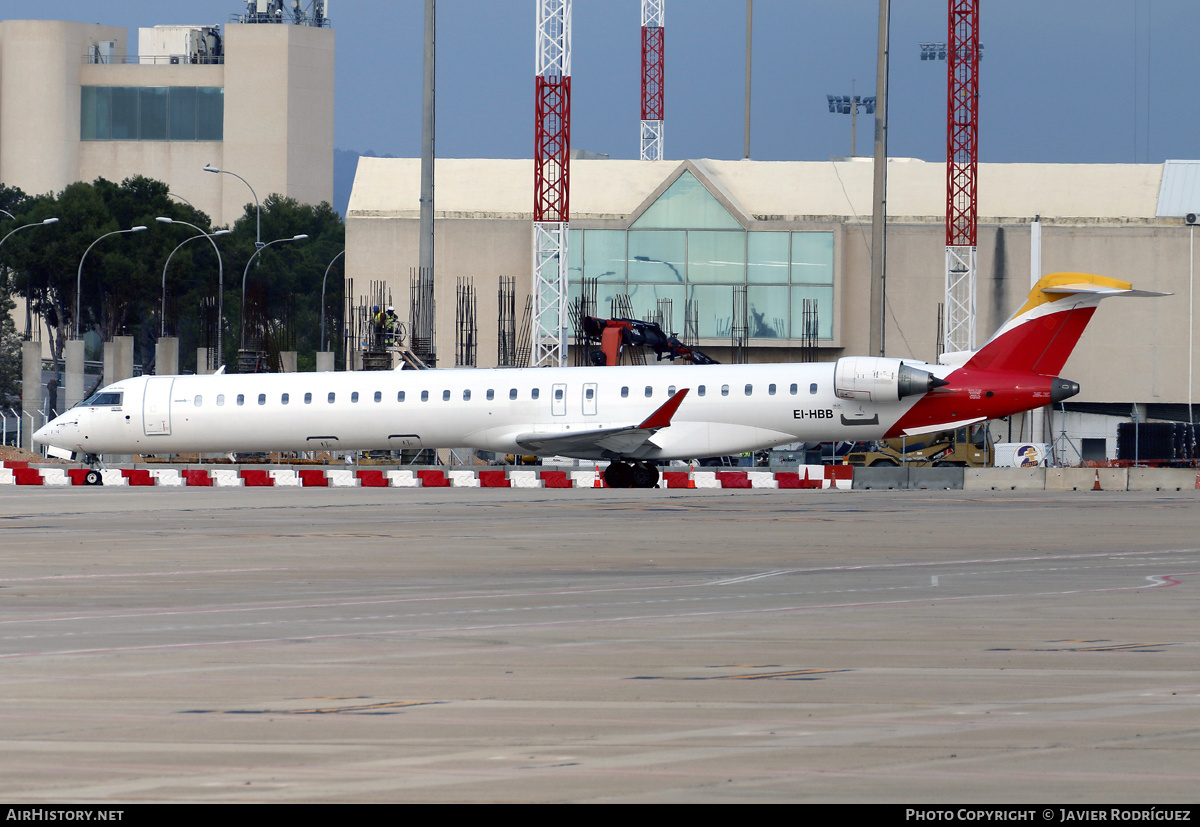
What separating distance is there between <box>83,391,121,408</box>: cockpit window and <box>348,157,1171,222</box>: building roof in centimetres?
3603

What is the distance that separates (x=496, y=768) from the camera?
23.3 ft

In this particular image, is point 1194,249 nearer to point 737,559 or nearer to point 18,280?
point 737,559

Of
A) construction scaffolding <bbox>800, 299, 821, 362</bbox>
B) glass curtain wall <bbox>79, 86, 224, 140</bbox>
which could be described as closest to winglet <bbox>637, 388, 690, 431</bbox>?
construction scaffolding <bbox>800, 299, 821, 362</bbox>

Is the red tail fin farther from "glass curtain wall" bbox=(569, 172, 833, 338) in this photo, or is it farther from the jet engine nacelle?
"glass curtain wall" bbox=(569, 172, 833, 338)

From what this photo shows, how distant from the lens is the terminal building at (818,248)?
231 feet

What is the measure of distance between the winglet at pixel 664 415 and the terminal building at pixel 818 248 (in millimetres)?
38394

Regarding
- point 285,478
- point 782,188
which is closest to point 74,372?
point 285,478

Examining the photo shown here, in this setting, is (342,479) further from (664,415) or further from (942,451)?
(942,451)

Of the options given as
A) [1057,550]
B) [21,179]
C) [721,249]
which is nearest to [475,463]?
[721,249]

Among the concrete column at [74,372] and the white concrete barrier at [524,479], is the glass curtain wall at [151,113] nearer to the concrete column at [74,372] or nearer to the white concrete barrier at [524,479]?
the concrete column at [74,372]

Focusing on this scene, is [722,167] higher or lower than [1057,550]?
higher

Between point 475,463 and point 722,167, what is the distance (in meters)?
24.3

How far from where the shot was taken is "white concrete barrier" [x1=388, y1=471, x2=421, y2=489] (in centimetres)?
3900

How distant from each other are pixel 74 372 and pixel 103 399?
17.3m
